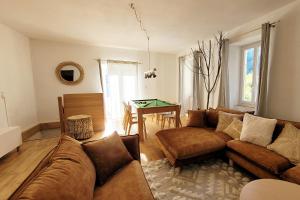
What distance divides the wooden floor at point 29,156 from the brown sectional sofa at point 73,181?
3.89 ft

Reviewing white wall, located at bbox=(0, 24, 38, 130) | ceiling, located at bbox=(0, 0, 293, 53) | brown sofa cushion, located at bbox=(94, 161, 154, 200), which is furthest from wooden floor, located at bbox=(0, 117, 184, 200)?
ceiling, located at bbox=(0, 0, 293, 53)

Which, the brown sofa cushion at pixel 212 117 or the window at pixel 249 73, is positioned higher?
the window at pixel 249 73

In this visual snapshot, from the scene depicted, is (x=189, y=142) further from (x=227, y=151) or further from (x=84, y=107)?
(x=84, y=107)

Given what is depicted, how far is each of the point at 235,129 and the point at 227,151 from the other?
1.36 ft

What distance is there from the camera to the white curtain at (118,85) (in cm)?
486

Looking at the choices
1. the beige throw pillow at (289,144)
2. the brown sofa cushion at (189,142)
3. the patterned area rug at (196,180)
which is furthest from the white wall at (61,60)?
the beige throw pillow at (289,144)

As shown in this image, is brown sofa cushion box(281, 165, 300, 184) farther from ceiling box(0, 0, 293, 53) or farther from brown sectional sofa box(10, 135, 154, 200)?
ceiling box(0, 0, 293, 53)

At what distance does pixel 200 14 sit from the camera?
2.58m

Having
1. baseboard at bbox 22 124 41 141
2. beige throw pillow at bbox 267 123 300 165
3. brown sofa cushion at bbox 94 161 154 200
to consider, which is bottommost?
baseboard at bbox 22 124 41 141

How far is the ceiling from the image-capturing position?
7.32 ft

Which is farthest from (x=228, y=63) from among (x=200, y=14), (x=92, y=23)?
(x=92, y=23)

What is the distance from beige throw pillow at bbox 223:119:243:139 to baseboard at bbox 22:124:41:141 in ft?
14.9

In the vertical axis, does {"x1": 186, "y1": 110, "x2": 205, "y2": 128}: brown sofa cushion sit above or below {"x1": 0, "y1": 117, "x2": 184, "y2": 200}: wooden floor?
above

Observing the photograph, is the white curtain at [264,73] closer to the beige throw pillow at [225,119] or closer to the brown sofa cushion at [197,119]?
the beige throw pillow at [225,119]
